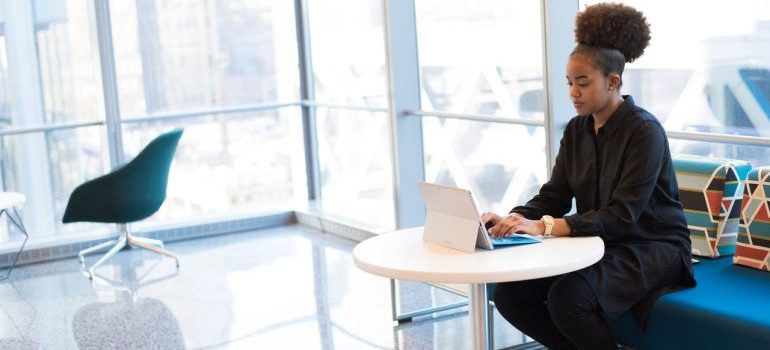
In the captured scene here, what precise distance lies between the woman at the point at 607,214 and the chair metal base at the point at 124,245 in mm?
3124

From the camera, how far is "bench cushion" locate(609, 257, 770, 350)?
300 cm

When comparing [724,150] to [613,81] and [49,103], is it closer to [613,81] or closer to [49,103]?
[613,81]

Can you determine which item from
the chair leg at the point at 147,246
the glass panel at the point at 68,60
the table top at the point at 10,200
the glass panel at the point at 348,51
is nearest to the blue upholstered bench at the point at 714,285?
the glass panel at the point at 348,51

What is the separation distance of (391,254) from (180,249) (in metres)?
3.73

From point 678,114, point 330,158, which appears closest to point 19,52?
point 330,158

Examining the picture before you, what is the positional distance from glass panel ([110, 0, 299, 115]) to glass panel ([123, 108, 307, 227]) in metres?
0.14

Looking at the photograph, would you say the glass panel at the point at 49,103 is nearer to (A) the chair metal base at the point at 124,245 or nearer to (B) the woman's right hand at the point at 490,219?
(A) the chair metal base at the point at 124,245

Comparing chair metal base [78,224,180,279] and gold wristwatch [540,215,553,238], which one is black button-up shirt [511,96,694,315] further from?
chair metal base [78,224,180,279]

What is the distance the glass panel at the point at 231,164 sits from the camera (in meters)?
7.11

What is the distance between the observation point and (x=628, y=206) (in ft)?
10.6

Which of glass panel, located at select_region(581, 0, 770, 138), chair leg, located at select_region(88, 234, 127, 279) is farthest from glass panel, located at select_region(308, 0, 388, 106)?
glass panel, located at select_region(581, 0, 770, 138)

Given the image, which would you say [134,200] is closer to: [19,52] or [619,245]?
[19,52]

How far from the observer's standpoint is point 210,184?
285 inches

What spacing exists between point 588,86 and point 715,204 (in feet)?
2.51
